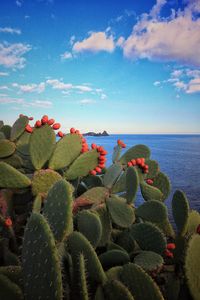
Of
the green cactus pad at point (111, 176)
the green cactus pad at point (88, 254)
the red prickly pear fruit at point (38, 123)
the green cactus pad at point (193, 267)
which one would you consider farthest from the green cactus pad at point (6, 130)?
the green cactus pad at point (193, 267)

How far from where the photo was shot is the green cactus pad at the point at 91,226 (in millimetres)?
1830

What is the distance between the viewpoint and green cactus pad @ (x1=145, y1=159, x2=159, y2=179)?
2785 millimetres

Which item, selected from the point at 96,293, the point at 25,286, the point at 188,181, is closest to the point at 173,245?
the point at 96,293

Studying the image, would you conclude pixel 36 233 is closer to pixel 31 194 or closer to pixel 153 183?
pixel 31 194

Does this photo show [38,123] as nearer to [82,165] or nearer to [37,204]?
[82,165]

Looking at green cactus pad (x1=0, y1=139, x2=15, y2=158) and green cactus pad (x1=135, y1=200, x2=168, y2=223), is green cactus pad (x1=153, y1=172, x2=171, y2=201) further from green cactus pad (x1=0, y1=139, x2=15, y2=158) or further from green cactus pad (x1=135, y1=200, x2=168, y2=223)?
green cactus pad (x1=0, y1=139, x2=15, y2=158)

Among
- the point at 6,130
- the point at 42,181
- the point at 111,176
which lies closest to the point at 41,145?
the point at 42,181

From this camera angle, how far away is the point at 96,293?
146cm

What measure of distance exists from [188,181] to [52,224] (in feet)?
88.5

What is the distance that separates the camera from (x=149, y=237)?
2113mm

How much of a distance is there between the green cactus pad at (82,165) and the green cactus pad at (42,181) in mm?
295

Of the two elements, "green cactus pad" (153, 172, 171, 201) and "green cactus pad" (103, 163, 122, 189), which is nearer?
"green cactus pad" (103, 163, 122, 189)

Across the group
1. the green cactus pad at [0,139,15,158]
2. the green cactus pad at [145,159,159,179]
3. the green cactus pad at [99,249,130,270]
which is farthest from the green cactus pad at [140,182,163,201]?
the green cactus pad at [0,139,15,158]

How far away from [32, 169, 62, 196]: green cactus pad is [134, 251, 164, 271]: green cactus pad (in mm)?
872
